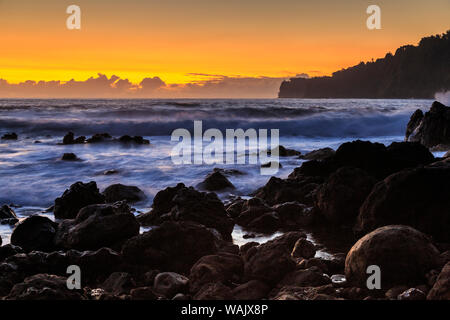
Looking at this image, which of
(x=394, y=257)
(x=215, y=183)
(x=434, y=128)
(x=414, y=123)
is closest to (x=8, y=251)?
(x=394, y=257)

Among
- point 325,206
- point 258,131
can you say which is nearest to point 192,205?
point 325,206

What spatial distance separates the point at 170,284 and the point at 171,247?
3.08 ft

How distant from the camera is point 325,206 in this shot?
7.00 meters

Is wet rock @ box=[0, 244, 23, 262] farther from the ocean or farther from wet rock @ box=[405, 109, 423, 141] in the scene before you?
wet rock @ box=[405, 109, 423, 141]

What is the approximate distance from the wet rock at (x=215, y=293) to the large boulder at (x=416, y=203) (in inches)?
101

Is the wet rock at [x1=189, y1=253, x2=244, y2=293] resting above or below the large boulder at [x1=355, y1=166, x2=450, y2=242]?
below

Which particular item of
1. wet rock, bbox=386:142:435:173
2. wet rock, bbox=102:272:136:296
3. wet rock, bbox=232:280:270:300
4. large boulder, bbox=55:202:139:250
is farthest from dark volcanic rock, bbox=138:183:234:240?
wet rock, bbox=386:142:435:173

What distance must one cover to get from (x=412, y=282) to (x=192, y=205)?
336cm

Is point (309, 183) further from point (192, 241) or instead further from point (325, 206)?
point (192, 241)

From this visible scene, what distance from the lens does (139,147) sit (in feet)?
63.8

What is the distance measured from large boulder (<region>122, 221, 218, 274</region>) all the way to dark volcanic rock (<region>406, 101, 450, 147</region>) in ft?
41.7

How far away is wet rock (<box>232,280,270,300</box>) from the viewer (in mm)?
4066

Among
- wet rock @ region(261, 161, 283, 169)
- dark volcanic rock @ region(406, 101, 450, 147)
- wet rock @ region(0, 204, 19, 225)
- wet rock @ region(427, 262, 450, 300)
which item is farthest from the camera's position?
dark volcanic rock @ region(406, 101, 450, 147)

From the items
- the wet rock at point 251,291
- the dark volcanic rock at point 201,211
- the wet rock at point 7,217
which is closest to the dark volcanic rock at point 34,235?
the wet rock at point 7,217
